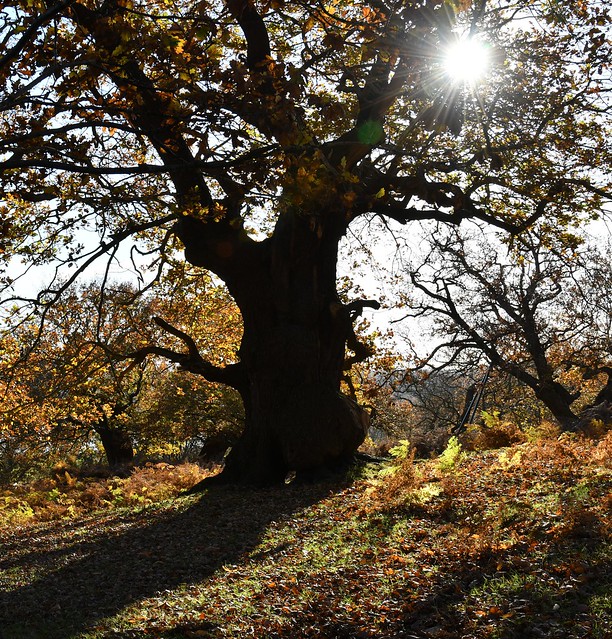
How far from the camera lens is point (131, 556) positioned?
8.09 meters

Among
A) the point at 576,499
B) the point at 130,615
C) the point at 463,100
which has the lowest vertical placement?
the point at 130,615

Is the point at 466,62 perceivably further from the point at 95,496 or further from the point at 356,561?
the point at 95,496

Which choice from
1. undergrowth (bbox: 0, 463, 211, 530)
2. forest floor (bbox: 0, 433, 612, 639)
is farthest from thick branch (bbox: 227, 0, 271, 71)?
undergrowth (bbox: 0, 463, 211, 530)

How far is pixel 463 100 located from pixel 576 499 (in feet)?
24.1

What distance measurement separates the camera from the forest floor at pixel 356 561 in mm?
4820

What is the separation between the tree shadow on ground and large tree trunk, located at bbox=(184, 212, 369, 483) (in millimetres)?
770

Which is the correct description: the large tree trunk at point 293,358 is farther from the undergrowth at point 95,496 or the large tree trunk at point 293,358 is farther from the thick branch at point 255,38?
the thick branch at point 255,38

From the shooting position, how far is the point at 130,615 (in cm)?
570

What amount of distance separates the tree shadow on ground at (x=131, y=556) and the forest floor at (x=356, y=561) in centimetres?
3

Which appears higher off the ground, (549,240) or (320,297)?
(549,240)

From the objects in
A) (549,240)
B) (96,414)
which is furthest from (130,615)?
(96,414)

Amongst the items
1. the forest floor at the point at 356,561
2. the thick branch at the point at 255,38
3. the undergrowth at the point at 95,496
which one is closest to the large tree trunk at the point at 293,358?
the forest floor at the point at 356,561

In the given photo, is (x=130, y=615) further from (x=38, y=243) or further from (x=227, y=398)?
(x=227, y=398)

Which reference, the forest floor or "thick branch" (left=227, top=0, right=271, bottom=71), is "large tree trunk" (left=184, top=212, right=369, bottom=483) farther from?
"thick branch" (left=227, top=0, right=271, bottom=71)
